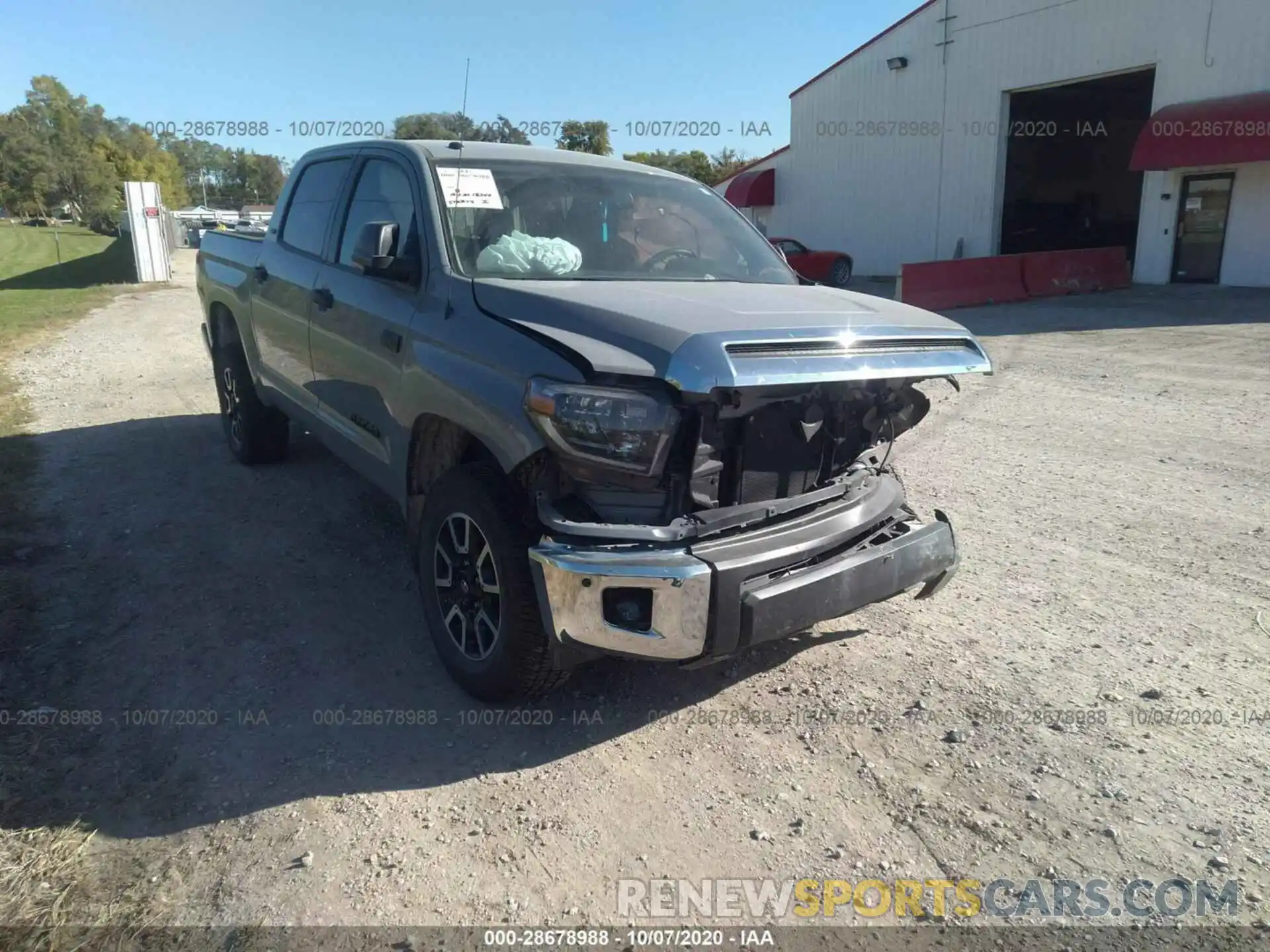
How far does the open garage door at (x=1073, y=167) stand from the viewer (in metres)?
24.9

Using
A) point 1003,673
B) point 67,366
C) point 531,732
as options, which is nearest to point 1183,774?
point 1003,673

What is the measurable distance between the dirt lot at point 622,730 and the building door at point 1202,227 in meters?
16.9

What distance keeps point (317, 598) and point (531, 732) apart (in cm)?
165

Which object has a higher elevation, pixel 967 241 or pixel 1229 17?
pixel 1229 17

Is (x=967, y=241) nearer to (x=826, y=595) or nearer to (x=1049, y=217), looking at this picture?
(x=1049, y=217)

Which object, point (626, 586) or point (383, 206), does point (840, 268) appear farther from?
point (626, 586)

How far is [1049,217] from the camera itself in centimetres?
2786

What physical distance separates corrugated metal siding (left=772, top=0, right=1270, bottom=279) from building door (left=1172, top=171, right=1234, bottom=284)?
0.39 m

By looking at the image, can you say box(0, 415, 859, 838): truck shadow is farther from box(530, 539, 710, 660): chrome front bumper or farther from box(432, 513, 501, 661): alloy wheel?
box(530, 539, 710, 660): chrome front bumper

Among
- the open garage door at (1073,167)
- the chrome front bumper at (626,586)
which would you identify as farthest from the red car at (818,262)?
the chrome front bumper at (626,586)

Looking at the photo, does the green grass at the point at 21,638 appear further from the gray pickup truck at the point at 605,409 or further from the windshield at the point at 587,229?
the windshield at the point at 587,229

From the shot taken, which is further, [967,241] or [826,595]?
[967,241]

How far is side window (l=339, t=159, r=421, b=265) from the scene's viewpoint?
155 inches

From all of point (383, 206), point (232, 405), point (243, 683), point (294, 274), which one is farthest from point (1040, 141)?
point (243, 683)
